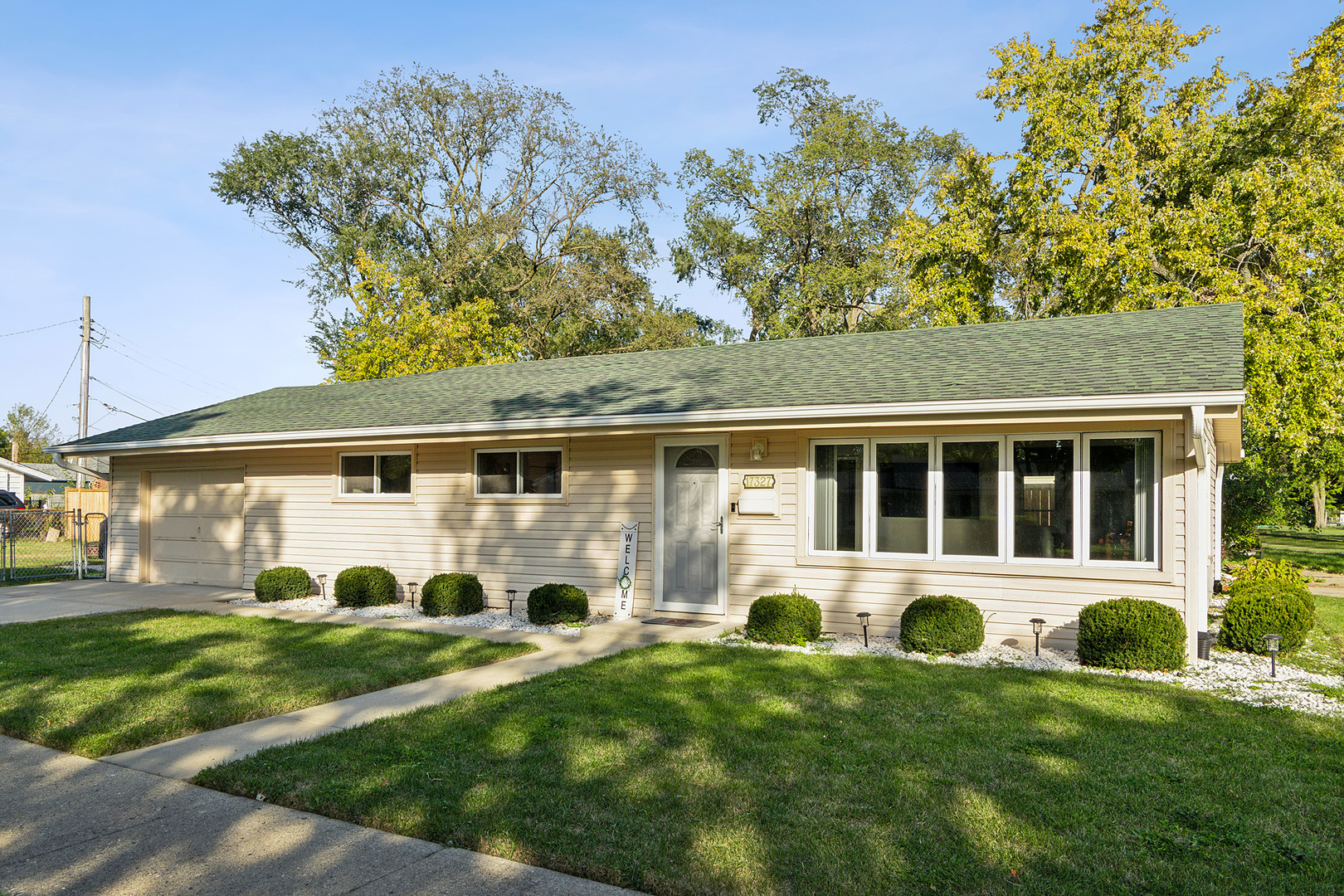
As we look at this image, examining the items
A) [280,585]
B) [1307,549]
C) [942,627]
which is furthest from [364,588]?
[1307,549]

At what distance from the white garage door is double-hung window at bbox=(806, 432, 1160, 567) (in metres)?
9.40

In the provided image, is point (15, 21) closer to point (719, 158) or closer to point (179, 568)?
point (179, 568)

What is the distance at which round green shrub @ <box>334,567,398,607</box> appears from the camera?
11.5m

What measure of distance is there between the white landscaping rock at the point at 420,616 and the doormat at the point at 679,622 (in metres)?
0.61

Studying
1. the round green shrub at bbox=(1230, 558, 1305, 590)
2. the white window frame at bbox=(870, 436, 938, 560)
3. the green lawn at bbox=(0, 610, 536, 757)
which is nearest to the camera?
the green lawn at bbox=(0, 610, 536, 757)

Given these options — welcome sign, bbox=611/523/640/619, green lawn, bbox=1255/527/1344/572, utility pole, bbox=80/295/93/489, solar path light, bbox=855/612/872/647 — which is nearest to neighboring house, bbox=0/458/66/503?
utility pole, bbox=80/295/93/489

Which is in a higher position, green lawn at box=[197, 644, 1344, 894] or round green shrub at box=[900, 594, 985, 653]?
round green shrub at box=[900, 594, 985, 653]

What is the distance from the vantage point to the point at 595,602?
10.8 m

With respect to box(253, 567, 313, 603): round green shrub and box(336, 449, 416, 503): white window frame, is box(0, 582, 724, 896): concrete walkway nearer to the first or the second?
box(336, 449, 416, 503): white window frame

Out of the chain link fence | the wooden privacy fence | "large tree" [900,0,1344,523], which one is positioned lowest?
the chain link fence

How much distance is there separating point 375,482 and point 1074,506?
9135 millimetres

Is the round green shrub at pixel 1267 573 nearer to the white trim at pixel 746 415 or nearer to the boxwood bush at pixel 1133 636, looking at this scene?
the boxwood bush at pixel 1133 636

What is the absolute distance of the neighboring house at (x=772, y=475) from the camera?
27.1ft

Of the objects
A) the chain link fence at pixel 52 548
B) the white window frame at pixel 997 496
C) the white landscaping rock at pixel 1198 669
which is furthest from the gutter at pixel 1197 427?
the chain link fence at pixel 52 548
